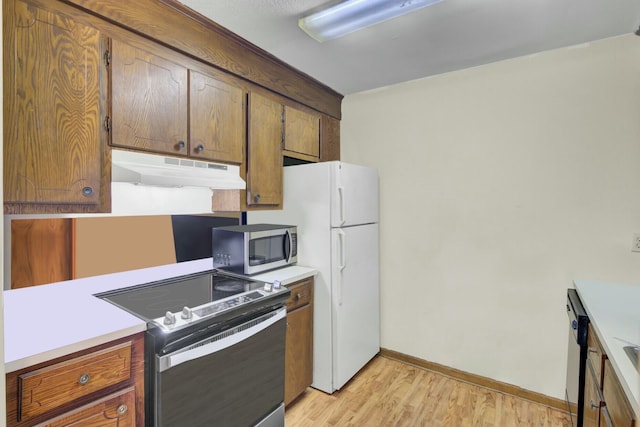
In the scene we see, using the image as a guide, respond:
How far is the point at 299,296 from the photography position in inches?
87.5

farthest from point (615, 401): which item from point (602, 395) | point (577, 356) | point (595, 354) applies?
point (577, 356)

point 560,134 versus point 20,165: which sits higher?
point 560,134

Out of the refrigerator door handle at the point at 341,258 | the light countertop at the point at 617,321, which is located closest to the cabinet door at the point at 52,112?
the refrigerator door handle at the point at 341,258

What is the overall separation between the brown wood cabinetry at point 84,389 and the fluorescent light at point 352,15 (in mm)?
1753

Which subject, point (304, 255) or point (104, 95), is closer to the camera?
point (104, 95)

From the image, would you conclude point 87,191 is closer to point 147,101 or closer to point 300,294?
point 147,101

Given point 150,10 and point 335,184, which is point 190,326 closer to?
point 335,184

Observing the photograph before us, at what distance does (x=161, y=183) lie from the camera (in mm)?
1689

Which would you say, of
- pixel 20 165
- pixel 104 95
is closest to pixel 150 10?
pixel 104 95

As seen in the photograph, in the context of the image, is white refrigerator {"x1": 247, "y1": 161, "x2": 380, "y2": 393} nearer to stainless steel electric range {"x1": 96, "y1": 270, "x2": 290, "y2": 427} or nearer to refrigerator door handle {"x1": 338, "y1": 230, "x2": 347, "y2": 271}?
refrigerator door handle {"x1": 338, "y1": 230, "x2": 347, "y2": 271}

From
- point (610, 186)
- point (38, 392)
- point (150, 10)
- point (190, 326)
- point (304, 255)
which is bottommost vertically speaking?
point (38, 392)

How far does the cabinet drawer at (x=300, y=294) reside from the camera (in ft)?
7.07

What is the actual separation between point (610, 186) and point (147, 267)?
298 cm

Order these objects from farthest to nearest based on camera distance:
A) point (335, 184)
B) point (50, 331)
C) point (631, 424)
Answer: point (335, 184), point (50, 331), point (631, 424)
